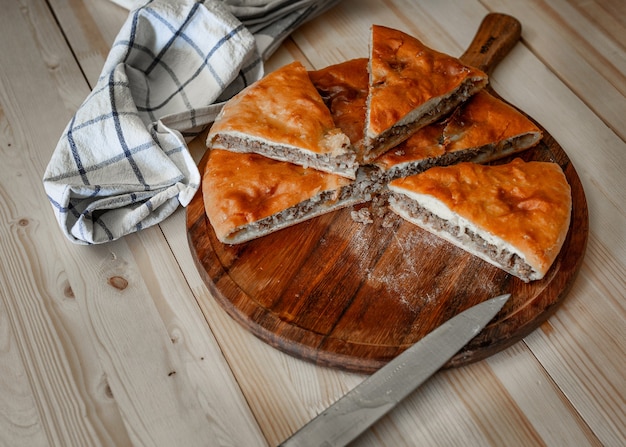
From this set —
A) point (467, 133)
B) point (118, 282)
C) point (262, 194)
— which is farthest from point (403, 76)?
point (118, 282)

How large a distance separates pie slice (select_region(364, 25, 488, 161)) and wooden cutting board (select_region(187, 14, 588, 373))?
17.8 inches

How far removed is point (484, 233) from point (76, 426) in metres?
2.07

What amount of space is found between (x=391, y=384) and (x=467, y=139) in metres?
1.52

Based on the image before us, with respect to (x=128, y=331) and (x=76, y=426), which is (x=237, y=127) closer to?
(x=128, y=331)

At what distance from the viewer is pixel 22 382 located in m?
3.12


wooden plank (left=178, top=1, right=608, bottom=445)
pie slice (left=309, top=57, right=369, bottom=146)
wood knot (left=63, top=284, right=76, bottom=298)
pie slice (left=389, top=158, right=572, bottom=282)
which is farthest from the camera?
pie slice (left=309, top=57, right=369, bottom=146)

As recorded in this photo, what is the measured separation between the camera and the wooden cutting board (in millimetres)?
3100

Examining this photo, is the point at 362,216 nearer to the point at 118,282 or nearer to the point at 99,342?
the point at 118,282

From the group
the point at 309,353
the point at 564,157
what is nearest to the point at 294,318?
the point at 309,353

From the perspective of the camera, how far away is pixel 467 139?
3.71 m

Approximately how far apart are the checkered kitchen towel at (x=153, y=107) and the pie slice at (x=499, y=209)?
123cm

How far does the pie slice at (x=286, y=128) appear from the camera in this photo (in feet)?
11.9

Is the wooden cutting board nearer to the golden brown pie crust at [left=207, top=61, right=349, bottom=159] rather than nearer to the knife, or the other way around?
the knife

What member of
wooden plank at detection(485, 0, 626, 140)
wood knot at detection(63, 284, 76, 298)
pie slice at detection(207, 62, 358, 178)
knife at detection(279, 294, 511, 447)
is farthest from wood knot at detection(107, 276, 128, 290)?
wooden plank at detection(485, 0, 626, 140)
